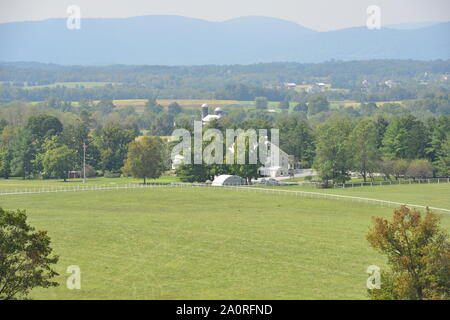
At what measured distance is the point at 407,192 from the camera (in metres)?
88.6

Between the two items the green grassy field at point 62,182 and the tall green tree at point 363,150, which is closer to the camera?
the green grassy field at point 62,182

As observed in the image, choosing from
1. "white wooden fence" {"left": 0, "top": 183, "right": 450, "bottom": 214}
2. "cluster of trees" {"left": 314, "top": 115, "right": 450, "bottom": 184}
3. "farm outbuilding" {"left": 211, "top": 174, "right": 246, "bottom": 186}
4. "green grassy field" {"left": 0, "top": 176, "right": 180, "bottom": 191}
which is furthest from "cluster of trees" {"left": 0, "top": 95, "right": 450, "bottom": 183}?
"white wooden fence" {"left": 0, "top": 183, "right": 450, "bottom": 214}

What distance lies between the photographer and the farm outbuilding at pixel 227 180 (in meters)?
95.4

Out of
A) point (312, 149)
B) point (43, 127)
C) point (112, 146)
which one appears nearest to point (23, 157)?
point (43, 127)

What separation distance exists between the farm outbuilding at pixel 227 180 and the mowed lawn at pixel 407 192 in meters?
5.69

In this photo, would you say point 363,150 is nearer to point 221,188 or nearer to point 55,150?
point 221,188

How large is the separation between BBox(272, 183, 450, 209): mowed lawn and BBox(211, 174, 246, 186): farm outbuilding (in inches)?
224

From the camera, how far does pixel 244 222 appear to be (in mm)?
66000

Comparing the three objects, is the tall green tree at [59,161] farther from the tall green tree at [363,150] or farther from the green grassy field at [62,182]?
the tall green tree at [363,150]

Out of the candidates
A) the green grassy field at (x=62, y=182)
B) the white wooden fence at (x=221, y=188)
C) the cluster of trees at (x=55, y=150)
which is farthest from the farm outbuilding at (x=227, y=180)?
the cluster of trees at (x=55, y=150)

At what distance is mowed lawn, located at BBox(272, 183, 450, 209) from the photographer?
77375mm

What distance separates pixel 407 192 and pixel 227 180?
70.5 ft
